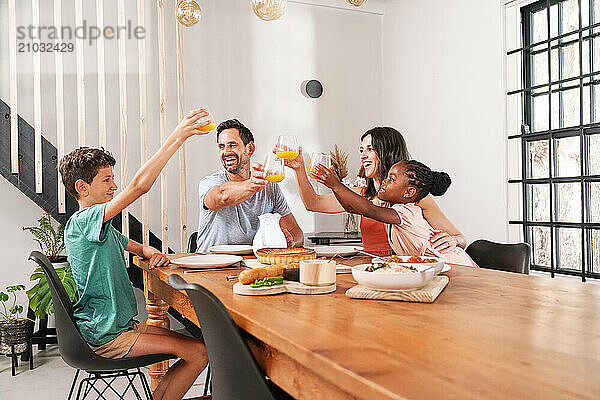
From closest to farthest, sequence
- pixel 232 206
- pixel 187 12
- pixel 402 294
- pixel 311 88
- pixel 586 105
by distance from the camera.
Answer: pixel 402 294 < pixel 187 12 < pixel 232 206 < pixel 586 105 < pixel 311 88

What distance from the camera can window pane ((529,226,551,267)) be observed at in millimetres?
4199

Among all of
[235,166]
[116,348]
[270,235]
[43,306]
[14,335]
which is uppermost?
[235,166]

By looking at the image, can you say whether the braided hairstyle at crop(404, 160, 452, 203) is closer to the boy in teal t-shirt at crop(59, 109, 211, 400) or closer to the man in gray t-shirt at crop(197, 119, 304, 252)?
the man in gray t-shirt at crop(197, 119, 304, 252)

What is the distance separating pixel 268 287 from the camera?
1752 millimetres

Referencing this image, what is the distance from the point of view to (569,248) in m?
4.02

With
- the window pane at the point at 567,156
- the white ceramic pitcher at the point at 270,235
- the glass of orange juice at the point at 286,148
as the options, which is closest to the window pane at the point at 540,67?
the window pane at the point at 567,156

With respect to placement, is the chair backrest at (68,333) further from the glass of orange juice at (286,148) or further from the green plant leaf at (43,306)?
the green plant leaf at (43,306)

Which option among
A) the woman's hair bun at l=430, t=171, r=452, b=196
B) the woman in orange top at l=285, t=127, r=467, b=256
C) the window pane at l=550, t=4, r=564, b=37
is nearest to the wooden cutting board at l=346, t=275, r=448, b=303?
the woman's hair bun at l=430, t=171, r=452, b=196

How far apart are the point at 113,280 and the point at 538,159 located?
3.17 meters

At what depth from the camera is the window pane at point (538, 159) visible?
13.7 feet

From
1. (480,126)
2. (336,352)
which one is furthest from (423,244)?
(480,126)

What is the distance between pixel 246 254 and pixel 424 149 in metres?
2.87

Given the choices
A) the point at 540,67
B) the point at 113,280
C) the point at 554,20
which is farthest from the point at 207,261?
the point at 554,20

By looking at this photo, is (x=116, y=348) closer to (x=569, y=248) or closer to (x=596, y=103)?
(x=569, y=248)
